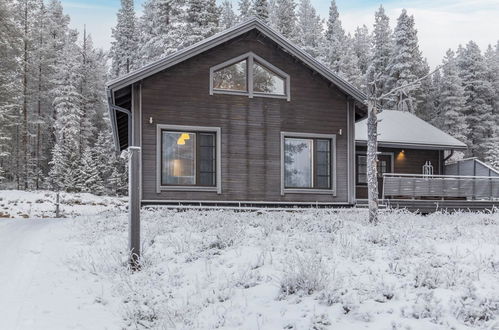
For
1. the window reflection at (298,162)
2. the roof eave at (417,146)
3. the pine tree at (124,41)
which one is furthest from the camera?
the pine tree at (124,41)

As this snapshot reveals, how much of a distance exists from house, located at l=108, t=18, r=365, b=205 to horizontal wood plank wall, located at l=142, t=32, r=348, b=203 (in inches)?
1.4

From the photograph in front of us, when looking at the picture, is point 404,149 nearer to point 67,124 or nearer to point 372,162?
point 372,162

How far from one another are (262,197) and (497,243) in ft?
29.3

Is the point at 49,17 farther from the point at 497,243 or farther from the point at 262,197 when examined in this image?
the point at 497,243

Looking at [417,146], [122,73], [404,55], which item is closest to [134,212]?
[417,146]

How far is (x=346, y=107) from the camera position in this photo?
16.9 m

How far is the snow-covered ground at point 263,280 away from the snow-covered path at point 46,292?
2 cm

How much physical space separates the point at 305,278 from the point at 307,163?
11407 millimetres

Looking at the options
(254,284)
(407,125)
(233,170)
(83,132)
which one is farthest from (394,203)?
(83,132)

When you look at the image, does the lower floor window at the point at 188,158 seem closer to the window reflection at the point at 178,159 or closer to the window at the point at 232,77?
the window reflection at the point at 178,159

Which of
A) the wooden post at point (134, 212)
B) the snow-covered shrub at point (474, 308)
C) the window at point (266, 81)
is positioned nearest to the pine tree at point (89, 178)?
the window at point (266, 81)

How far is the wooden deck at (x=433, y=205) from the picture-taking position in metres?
17.2

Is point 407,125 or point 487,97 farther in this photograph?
point 487,97

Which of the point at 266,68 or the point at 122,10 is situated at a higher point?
the point at 122,10
